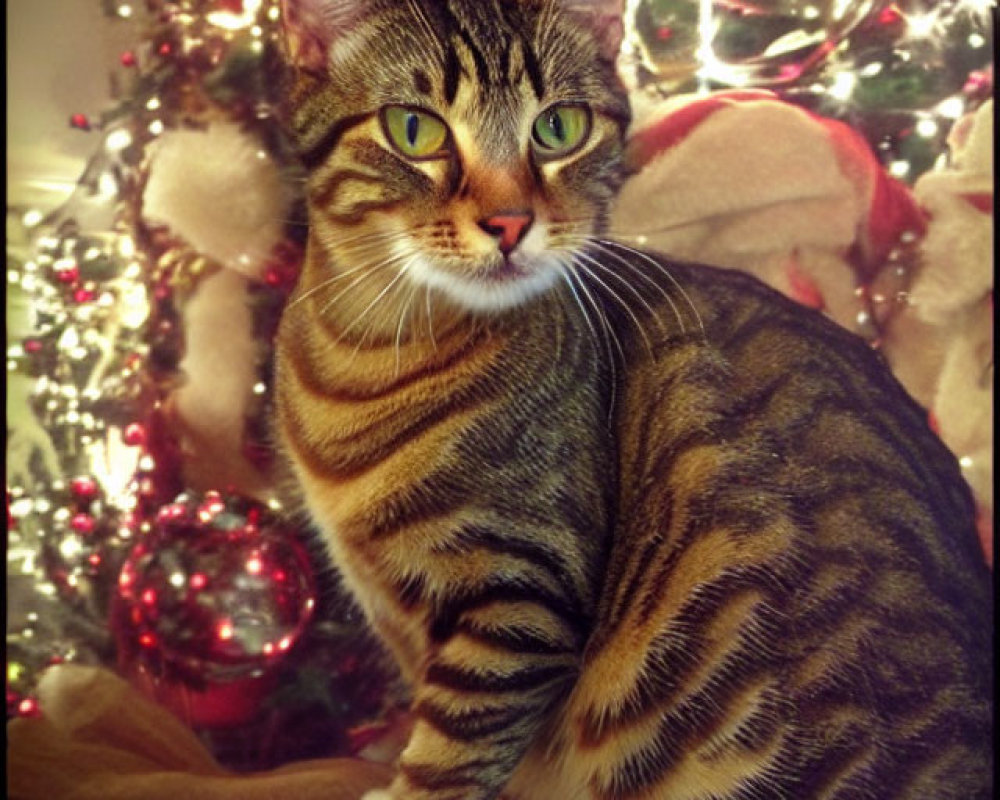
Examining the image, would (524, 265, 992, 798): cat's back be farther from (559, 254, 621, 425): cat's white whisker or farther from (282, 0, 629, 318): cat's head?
(282, 0, 629, 318): cat's head

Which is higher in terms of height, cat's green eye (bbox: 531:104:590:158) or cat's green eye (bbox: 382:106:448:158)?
cat's green eye (bbox: 382:106:448:158)

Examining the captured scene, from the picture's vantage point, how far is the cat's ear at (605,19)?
2.68ft

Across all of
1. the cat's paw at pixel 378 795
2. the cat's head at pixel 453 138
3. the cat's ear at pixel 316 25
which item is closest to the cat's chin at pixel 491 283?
the cat's head at pixel 453 138

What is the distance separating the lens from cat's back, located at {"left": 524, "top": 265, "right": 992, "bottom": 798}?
2.49ft

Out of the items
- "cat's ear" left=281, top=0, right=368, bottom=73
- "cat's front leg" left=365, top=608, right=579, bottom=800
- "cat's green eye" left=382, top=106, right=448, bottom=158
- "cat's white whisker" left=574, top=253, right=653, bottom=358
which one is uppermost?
"cat's ear" left=281, top=0, right=368, bottom=73

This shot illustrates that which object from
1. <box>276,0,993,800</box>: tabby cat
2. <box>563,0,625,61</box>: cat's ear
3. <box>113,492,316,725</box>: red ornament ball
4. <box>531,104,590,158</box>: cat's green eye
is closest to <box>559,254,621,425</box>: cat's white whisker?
<box>276,0,993,800</box>: tabby cat

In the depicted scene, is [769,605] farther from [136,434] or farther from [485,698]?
[136,434]

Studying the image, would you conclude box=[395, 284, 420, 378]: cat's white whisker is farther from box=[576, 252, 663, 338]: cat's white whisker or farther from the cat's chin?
box=[576, 252, 663, 338]: cat's white whisker

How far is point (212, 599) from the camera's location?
83 cm

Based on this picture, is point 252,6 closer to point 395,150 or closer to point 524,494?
point 395,150

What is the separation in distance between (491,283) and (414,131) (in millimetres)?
141

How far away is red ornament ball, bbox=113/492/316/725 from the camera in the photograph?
830mm

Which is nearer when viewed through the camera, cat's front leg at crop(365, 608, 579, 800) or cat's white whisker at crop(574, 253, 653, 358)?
cat's front leg at crop(365, 608, 579, 800)

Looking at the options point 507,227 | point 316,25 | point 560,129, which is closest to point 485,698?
point 507,227
